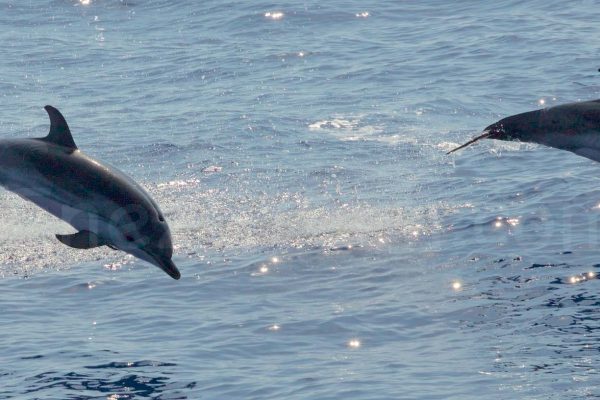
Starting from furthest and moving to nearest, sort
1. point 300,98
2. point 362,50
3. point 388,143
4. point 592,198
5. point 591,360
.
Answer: point 362,50 → point 300,98 → point 388,143 → point 592,198 → point 591,360

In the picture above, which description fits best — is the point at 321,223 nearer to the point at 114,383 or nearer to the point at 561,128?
the point at 561,128

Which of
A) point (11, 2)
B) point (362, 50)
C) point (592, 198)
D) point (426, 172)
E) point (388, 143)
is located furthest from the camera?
point (11, 2)

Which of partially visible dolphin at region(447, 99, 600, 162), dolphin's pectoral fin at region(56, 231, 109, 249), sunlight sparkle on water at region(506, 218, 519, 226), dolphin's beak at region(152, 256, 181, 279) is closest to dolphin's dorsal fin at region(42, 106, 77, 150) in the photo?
dolphin's pectoral fin at region(56, 231, 109, 249)

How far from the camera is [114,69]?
2655 cm

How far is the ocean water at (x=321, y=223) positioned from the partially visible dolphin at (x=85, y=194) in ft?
3.60

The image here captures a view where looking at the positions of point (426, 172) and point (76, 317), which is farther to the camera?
point (426, 172)

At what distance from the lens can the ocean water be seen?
10.7 metres

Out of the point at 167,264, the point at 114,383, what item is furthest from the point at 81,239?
the point at 114,383

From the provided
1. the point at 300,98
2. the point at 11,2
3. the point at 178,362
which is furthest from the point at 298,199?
the point at 11,2

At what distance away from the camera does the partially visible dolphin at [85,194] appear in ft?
34.1

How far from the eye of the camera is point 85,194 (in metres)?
10.6

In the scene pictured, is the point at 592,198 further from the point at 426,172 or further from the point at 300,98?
the point at 300,98

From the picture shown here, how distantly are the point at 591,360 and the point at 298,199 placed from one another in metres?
6.45

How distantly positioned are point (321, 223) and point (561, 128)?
143 inches
